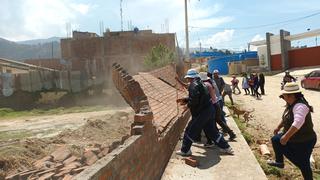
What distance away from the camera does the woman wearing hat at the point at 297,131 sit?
5773 mm

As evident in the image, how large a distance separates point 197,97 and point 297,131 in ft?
7.06

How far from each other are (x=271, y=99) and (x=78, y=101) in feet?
68.7

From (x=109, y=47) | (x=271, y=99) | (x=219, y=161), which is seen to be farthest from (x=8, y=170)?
(x=109, y=47)

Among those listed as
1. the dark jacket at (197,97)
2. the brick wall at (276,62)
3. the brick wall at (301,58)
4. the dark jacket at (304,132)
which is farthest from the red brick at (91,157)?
the brick wall at (276,62)

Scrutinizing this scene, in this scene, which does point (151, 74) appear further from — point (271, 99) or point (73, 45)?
point (73, 45)

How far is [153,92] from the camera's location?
1301 centimetres

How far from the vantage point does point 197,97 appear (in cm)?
763

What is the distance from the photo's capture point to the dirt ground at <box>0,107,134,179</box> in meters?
12.2

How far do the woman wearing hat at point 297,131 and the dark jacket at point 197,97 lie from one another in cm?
180

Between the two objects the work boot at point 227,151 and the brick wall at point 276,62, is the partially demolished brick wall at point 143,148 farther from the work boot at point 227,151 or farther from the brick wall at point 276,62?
the brick wall at point 276,62

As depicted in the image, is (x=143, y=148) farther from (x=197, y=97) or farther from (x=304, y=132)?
(x=304, y=132)

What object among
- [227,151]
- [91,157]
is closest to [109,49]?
[91,157]

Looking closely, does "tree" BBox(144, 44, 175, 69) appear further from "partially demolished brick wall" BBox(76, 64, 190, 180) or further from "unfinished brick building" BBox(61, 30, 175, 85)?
"partially demolished brick wall" BBox(76, 64, 190, 180)

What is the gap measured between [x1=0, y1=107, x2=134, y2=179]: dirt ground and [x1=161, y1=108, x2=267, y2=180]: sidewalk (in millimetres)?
1649
